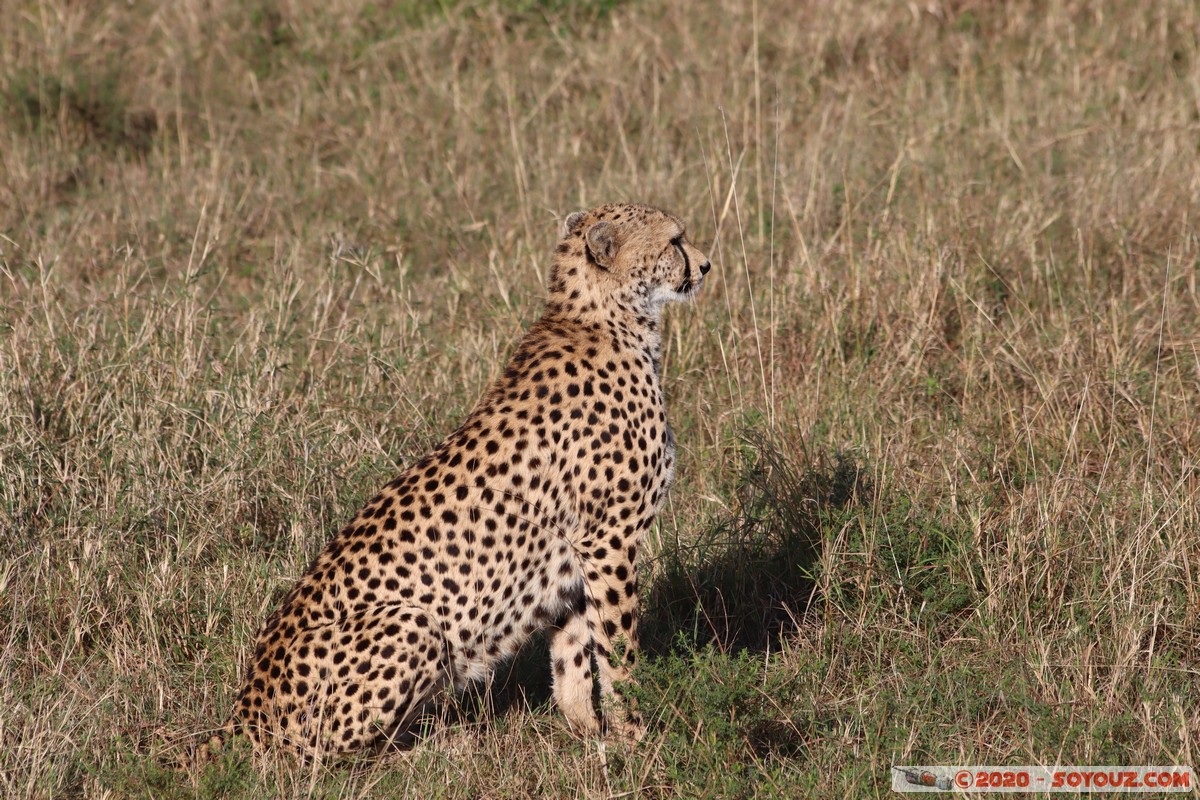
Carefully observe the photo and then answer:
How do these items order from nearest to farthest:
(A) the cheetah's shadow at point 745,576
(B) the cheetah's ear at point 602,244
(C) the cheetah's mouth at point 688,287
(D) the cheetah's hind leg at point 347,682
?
(D) the cheetah's hind leg at point 347,682 < (B) the cheetah's ear at point 602,244 < (C) the cheetah's mouth at point 688,287 < (A) the cheetah's shadow at point 745,576

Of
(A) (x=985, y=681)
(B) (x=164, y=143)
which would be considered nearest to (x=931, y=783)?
(A) (x=985, y=681)

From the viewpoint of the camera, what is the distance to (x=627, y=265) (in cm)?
423

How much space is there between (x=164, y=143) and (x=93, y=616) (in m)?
4.10

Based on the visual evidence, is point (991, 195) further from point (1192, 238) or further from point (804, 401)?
point (804, 401)

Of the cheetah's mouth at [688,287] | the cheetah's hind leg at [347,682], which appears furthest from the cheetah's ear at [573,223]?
the cheetah's hind leg at [347,682]

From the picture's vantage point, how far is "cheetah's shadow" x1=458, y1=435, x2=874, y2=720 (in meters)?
4.55

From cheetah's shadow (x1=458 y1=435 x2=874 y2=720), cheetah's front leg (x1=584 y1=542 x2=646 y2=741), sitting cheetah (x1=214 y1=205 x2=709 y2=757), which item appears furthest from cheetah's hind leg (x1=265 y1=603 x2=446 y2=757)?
cheetah's shadow (x1=458 y1=435 x2=874 y2=720)

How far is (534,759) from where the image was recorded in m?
3.97

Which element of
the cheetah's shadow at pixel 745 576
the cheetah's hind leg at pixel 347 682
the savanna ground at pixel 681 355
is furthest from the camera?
the cheetah's shadow at pixel 745 576

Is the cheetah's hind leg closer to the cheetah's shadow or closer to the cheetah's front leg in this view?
the cheetah's front leg

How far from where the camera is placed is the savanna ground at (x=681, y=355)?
12.8 feet

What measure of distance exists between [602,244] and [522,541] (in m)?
0.92

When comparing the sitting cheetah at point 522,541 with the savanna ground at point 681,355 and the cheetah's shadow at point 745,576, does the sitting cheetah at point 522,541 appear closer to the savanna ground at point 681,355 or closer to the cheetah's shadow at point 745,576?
the savanna ground at point 681,355

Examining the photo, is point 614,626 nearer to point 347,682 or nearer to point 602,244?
point 347,682
